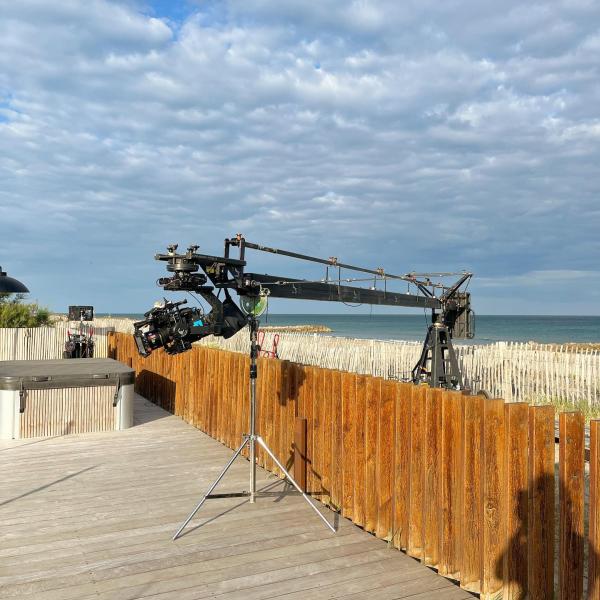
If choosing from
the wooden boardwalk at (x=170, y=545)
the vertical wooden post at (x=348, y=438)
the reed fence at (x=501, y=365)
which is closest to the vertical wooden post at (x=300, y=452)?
the wooden boardwalk at (x=170, y=545)

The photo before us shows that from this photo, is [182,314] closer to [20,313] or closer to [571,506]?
[571,506]

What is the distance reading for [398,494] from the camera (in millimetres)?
4555

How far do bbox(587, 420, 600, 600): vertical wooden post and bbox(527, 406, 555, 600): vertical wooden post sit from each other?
278mm

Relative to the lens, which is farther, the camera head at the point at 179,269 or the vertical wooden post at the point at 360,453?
the vertical wooden post at the point at 360,453

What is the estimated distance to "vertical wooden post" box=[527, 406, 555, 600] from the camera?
3.43 meters

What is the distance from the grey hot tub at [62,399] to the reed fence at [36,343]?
896 cm

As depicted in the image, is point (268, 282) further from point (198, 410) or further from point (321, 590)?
point (198, 410)

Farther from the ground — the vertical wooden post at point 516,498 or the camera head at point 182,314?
the camera head at point 182,314

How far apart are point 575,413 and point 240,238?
304cm

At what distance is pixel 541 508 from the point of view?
11.3 ft

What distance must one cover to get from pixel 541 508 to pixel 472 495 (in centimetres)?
51

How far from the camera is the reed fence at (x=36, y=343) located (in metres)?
17.8

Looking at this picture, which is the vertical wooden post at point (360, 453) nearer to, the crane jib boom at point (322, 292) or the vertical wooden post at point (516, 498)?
the crane jib boom at point (322, 292)

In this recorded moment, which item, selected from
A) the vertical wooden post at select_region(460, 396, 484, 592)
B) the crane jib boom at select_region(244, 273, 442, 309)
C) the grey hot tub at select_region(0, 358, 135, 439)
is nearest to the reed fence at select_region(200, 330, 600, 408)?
the crane jib boom at select_region(244, 273, 442, 309)
